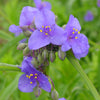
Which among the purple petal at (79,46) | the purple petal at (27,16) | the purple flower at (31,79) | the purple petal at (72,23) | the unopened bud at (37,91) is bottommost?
the unopened bud at (37,91)

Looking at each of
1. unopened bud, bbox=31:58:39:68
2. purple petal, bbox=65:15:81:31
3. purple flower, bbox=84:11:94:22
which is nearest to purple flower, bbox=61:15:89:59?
purple petal, bbox=65:15:81:31

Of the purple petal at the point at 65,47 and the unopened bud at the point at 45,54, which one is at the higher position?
the purple petal at the point at 65,47

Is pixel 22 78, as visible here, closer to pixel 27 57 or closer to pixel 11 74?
pixel 27 57

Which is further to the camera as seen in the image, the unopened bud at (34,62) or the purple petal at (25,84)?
the purple petal at (25,84)

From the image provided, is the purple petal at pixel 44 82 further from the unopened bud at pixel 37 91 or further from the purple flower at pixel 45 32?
the purple flower at pixel 45 32

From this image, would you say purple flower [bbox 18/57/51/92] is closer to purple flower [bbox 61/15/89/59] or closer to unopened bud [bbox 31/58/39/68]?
unopened bud [bbox 31/58/39/68]

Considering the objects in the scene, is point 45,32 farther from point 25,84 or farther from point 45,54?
point 25,84

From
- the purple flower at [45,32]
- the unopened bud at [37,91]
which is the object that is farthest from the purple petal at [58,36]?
the unopened bud at [37,91]
